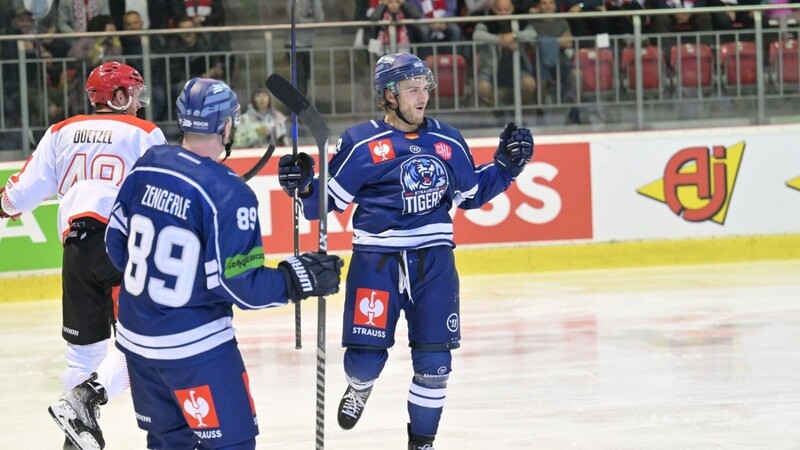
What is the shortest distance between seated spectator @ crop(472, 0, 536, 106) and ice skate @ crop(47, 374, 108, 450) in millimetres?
5797

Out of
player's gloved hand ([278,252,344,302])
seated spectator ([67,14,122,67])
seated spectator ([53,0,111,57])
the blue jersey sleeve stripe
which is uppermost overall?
seated spectator ([53,0,111,57])

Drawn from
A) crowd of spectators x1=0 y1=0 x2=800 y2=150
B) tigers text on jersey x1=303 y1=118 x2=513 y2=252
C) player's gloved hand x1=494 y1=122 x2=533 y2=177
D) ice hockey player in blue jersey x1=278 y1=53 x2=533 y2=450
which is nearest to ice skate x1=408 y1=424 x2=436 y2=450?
ice hockey player in blue jersey x1=278 y1=53 x2=533 y2=450

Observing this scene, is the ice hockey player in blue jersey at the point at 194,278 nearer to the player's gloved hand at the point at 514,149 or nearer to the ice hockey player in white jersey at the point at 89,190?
the ice hockey player in white jersey at the point at 89,190

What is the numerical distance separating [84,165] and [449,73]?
537cm

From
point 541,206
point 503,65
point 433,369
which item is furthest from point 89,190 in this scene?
point 503,65

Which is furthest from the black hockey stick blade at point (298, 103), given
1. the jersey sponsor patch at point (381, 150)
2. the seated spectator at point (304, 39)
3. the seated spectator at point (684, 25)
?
the seated spectator at point (684, 25)

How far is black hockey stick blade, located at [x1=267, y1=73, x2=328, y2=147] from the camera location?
11.8 feet

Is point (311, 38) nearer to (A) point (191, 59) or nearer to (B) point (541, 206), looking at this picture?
(A) point (191, 59)

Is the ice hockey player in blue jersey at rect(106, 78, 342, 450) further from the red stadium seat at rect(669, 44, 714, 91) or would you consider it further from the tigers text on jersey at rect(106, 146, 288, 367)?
the red stadium seat at rect(669, 44, 714, 91)

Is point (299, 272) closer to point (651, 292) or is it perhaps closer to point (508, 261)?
point (651, 292)

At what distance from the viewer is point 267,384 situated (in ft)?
19.8

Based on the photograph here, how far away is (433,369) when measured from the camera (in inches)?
179

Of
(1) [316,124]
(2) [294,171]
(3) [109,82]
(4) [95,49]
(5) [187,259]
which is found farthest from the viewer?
(4) [95,49]

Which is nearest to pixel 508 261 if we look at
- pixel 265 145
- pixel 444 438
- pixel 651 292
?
pixel 651 292
